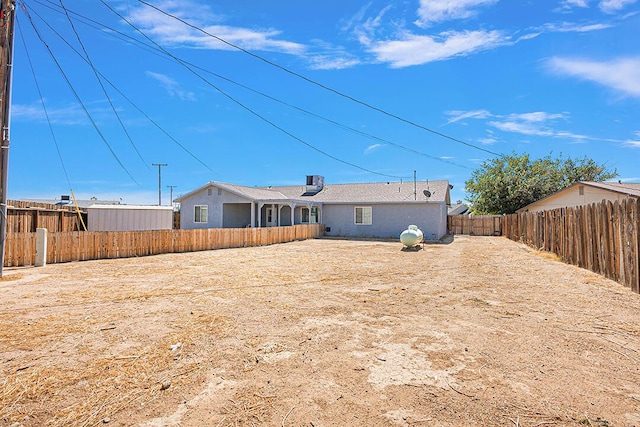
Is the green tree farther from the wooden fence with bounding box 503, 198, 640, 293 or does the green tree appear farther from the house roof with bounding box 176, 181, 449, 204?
the wooden fence with bounding box 503, 198, 640, 293

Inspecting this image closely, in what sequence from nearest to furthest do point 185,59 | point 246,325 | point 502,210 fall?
point 246,325 → point 185,59 → point 502,210

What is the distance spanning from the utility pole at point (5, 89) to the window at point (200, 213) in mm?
15297

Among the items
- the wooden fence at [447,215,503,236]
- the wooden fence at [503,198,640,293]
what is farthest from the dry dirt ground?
the wooden fence at [447,215,503,236]

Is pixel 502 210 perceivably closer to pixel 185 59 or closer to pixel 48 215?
pixel 185 59

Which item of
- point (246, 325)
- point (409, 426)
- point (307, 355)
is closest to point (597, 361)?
point (409, 426)

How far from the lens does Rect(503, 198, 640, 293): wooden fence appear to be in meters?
6.75

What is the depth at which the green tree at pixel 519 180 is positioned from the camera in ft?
102

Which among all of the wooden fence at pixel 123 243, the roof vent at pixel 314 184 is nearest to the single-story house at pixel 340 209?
the roof vent at pixel 314 184

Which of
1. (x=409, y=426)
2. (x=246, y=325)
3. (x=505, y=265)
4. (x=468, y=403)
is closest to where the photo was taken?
(x=409, y=426)

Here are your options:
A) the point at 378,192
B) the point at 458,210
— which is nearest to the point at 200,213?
the point at 378,192

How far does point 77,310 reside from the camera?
18.6 ft

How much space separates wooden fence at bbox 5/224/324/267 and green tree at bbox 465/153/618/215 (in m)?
23.0

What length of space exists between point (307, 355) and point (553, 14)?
13.8m

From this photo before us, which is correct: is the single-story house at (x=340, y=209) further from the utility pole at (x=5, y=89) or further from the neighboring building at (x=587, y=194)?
the utility pole at (x=5, y=89)
